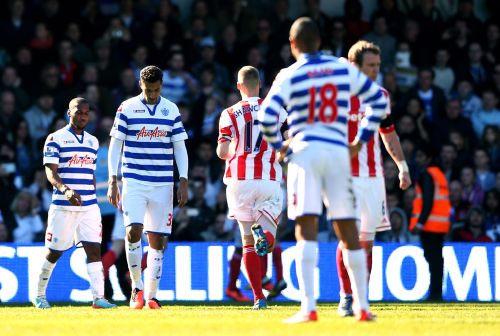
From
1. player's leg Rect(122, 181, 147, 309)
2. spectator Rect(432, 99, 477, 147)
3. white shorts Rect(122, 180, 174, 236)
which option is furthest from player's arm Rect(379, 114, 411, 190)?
spectator Rect(432, 99, 477, 147)

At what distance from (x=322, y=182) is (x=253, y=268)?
3080 millimetres

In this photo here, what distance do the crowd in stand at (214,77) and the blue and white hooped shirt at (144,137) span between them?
4298 millimetres

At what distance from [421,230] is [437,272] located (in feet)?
1.94

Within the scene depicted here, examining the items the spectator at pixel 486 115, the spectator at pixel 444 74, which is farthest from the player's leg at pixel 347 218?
the spectator at pixel 444 74

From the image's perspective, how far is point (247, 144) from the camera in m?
13.1

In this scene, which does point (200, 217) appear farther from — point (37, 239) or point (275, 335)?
point (275, 335)

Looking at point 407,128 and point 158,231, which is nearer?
point 158,231

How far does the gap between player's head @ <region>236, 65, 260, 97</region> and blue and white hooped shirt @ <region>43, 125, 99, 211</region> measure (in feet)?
6.28

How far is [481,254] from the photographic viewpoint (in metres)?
16.1

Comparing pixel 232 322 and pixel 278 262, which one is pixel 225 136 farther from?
pixel 232 322

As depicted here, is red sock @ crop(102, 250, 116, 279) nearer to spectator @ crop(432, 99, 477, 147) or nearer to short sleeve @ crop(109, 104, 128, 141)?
short sleeve @ crop(109, 104, 128, 141)

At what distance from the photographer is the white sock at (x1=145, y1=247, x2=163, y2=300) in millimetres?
12844

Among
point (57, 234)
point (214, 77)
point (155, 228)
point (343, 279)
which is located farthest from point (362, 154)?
point (214, 77)

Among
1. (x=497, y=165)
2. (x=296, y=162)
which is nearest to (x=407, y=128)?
(x=497, y=165)
